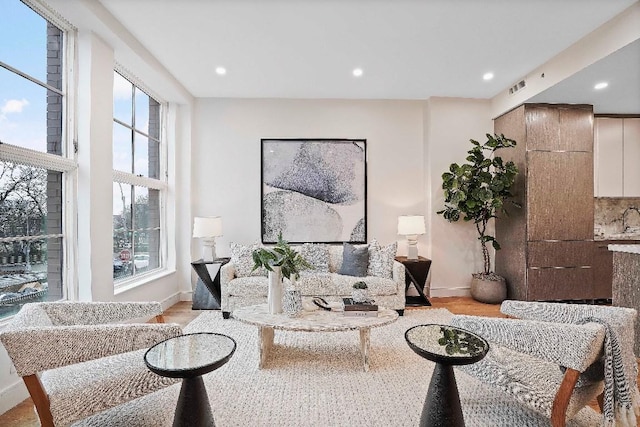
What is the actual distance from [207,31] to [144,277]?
283 centimetres

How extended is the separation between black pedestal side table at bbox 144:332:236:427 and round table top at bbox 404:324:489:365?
0.97 meters

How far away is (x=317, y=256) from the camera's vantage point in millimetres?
4465

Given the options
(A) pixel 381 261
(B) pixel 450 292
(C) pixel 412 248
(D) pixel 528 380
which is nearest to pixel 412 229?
(C) pixel 412 248

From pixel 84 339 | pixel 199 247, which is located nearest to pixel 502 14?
pixel 84 339

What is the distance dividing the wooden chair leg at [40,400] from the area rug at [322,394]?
0.48 m

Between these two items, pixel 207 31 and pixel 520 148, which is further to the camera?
pixel 520 148

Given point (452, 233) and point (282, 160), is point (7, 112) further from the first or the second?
point (452, 233)

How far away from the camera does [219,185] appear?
5.12m

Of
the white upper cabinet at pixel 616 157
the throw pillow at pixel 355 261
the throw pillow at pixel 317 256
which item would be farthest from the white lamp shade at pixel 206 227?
the white upper cabinet at pixel 616 157

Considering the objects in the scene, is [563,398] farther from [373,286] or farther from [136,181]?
[136,181]

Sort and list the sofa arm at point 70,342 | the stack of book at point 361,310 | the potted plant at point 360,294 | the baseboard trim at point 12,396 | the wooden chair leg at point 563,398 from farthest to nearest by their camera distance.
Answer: the potted plant at point 360,294 < the stack of book at point 361,310 < the baseboard trim at point 12,396 < the wooden chair leg at point 563,398 < the sofa arm at point 70,342

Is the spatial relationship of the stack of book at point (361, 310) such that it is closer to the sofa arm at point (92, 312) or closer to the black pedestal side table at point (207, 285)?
the sofa arm at point (92, 312)

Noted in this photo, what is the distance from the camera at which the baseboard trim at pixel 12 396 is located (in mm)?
2189

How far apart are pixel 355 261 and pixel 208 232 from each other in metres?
1.91
